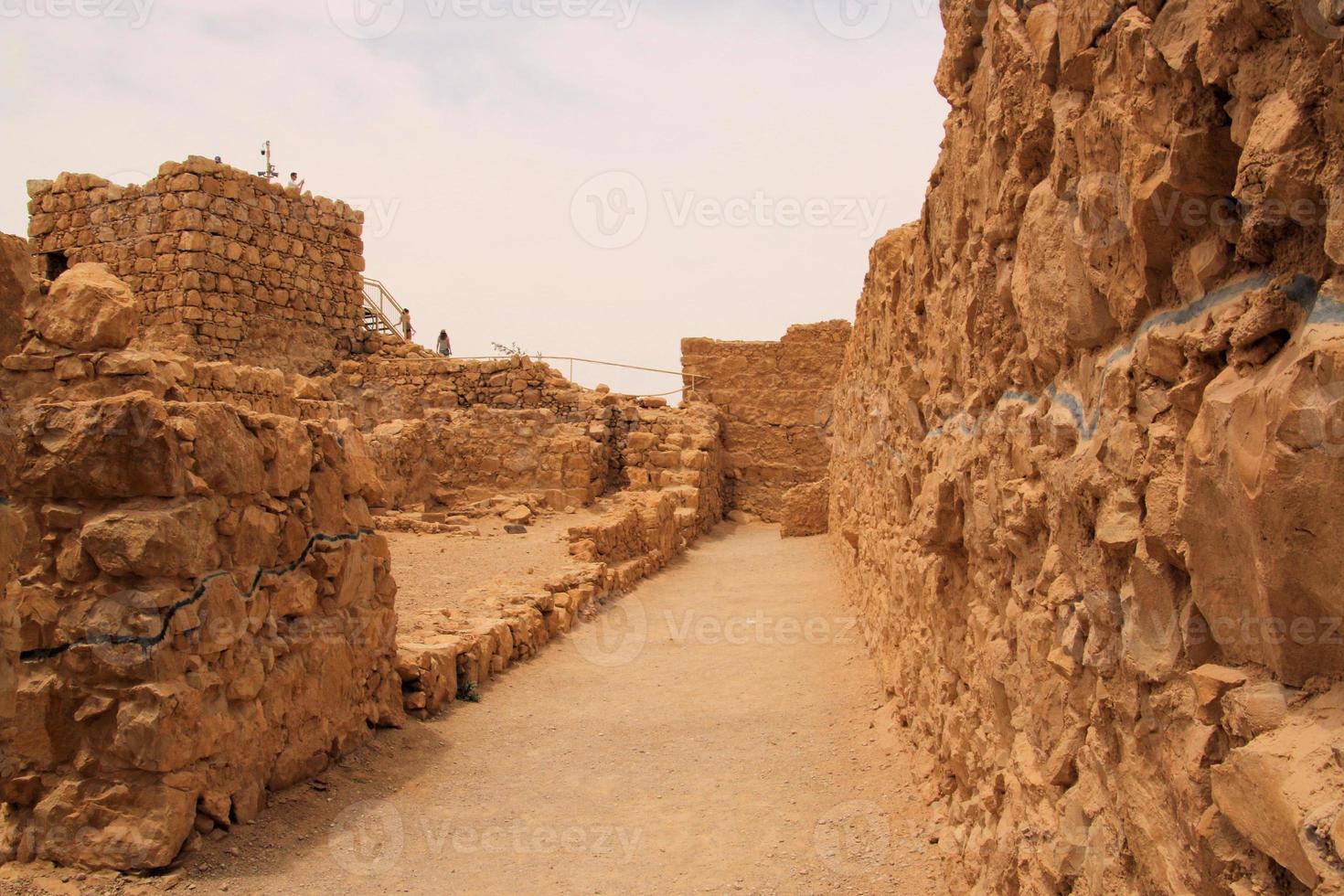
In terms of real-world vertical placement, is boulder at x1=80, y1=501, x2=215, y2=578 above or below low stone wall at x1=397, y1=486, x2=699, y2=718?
above

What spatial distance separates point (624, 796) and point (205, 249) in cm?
1229

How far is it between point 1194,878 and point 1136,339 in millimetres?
1066

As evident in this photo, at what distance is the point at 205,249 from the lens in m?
13.8

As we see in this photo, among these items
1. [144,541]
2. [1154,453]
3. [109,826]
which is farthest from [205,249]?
[1154,453]

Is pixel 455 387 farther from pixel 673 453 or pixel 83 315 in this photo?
Answer: pixel 83 315

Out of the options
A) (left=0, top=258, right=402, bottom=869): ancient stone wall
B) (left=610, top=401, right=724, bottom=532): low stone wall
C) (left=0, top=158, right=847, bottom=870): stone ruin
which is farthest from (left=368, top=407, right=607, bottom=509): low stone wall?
(left=0, top=258, right=402, bottom=869): ancient stone wall

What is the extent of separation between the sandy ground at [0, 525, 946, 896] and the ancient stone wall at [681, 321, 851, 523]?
1046 centimetres

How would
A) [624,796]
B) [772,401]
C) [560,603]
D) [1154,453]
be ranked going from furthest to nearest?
1. [772,401]
2. [560,603]
3. [624,796]
4. [1154,453]

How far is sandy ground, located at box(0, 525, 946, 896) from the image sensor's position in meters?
3.79

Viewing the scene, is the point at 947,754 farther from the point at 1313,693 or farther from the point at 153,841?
the point at 153,841

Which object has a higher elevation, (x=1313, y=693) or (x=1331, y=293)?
(x=1331, y=293)

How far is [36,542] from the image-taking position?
154 inches

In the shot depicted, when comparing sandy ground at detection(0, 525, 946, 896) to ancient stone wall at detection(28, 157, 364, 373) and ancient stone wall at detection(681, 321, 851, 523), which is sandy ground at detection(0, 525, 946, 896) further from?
ancient stone wall at detection(681, 321, 851, 523)

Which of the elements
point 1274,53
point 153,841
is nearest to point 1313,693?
point 1274,53
